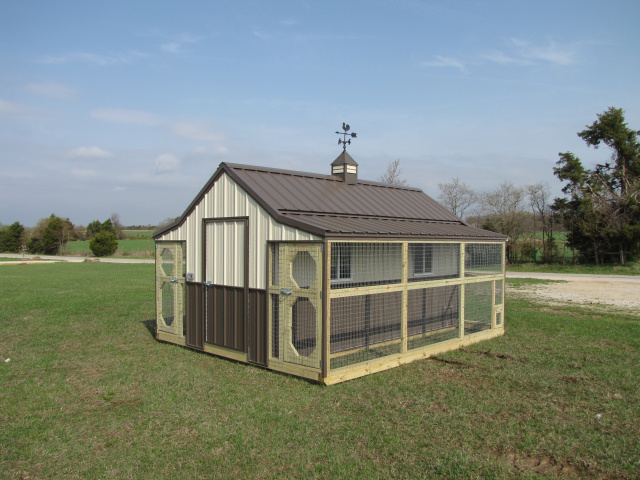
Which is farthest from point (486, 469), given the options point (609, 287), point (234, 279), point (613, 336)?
point (609, 287)

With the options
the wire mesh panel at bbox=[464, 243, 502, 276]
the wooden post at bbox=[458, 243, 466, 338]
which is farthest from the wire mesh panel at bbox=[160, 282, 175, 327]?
the wire mesh panel at bbox=[464, 243, 502, 276]

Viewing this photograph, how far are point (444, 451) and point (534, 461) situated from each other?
0.80 meters

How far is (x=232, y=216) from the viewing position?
821 centimetres

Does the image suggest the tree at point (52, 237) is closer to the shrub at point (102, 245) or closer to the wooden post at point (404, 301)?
the shrub at point (102, 245)

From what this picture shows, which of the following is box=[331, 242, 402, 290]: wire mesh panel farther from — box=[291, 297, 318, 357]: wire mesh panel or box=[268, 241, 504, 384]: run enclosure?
box=[291, 297, 318, 357]: wire mesh panel

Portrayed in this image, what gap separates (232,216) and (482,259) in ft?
17.5

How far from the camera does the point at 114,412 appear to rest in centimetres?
576

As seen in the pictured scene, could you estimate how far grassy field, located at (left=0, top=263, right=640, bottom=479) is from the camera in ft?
14.3

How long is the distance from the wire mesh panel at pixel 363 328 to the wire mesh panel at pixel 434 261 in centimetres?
93

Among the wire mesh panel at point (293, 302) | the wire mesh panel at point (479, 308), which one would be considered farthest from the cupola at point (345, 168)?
the wire mesh panel at point (479, 308)

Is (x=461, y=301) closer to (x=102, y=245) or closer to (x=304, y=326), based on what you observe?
(x=304, y=326)

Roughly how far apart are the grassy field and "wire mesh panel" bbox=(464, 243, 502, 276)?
5.13 feet

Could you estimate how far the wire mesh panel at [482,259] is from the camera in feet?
32.0

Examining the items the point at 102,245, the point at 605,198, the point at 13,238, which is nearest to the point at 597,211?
the point at 605,198
